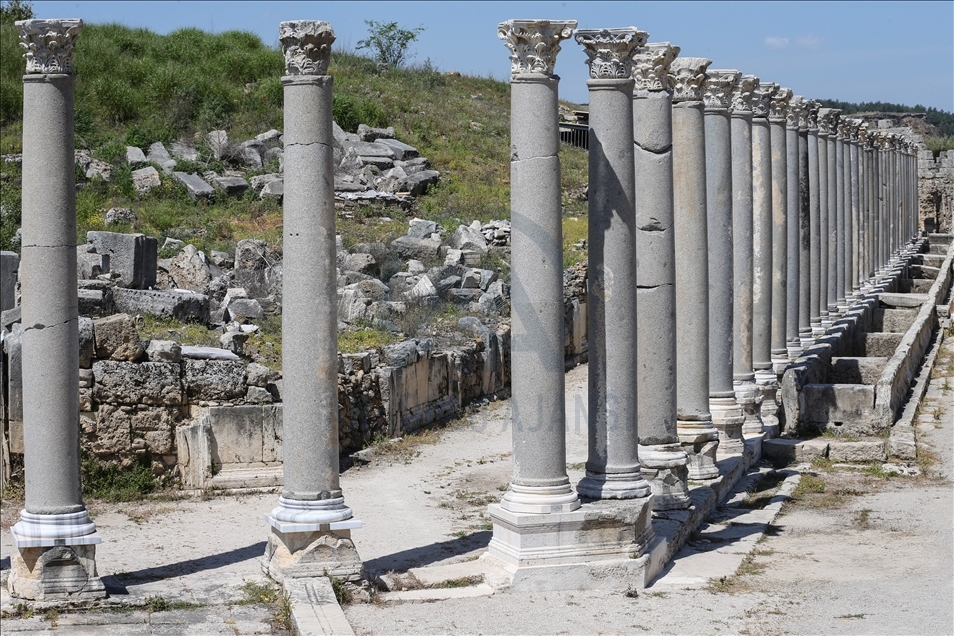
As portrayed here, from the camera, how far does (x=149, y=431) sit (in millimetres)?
13414

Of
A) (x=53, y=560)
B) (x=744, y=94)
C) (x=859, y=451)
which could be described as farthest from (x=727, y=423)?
(x=53, y=560)

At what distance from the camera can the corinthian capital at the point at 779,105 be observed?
62.6 ft

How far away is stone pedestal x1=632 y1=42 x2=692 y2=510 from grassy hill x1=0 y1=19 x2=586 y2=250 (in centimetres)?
1305

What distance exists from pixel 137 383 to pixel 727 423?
21.4 ft

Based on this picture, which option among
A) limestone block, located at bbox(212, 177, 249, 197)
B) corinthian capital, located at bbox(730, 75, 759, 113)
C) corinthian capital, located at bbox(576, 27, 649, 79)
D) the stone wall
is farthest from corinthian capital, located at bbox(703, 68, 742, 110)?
the stone wall

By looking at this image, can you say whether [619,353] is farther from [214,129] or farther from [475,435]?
[214,129]

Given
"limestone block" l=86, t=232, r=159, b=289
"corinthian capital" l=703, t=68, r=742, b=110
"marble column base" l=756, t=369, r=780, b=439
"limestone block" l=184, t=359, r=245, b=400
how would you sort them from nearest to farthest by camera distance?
"limestone block" l=184, t=359, r=245, b=400 < "corinthian capital" l=703, t=68, r=742, b=110 < "marble column base" l=756, t=369, r=780, b=439 < "limestone block" l=86, t=232, r=159, b=289

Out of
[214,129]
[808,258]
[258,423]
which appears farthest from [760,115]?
[214,129]

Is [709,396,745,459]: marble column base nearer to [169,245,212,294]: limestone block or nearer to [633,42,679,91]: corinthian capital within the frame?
[633,42,679,91]: corinthian capital

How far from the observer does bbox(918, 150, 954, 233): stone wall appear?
55.6 metres

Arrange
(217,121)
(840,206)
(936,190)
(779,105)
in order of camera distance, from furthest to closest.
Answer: (936,190)
(217,121)
(840,206)
(779,105)

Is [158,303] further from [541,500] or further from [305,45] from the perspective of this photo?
[541,500]

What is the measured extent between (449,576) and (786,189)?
12.5 meters

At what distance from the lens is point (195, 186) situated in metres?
27.2
